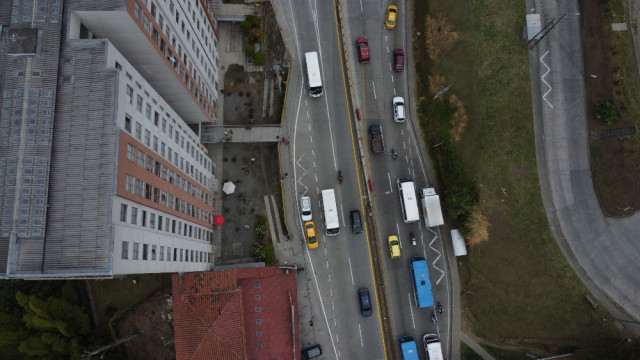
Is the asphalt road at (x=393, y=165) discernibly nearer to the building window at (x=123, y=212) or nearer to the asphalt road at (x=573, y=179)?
the asphalt road at (x=573, y=179)

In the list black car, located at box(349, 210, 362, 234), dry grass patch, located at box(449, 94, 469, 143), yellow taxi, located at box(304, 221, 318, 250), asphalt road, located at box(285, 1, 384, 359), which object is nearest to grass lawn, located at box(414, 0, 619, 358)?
dry grass patch, located at box(449, 94, 469, 143)

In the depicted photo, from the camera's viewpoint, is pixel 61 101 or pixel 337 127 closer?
pixel 61 101

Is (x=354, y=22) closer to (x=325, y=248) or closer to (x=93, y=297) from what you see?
(x=325, y=248)

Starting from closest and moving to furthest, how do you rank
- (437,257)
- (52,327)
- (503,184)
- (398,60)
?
(52,327) → (503,184) → (437,257) → (398,60)

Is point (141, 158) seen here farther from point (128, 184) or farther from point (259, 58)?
point (259, 58)

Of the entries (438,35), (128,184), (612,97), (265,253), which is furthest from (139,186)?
(612,97)

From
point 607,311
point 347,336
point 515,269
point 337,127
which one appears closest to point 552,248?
point 515,269
